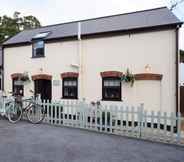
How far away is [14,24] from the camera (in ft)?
105

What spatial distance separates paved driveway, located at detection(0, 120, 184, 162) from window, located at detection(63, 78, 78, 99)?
4430 millimetres

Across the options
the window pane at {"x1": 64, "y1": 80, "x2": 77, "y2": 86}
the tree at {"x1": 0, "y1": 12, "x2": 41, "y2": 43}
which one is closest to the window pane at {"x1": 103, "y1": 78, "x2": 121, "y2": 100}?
the window pane at {"x1": 64, "y1": 80, "x2": 77, "y2": 86}

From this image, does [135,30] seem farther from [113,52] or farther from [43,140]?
[43,140]

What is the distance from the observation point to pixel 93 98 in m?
11.7

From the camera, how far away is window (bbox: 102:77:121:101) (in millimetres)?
10938

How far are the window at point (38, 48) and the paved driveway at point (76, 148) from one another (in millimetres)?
6612

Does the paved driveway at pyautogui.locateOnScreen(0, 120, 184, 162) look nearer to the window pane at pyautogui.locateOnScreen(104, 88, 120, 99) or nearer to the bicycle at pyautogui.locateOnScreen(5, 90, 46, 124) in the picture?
the bicycle at pyautogui.locateOnScreen(5, 90, 46, 124)

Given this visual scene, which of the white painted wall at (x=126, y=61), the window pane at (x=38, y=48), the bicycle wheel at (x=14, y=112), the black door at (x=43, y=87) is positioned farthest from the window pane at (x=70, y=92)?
the bicycle wheel at (x=14, y=112)

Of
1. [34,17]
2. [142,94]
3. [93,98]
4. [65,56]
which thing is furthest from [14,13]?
[142,94]

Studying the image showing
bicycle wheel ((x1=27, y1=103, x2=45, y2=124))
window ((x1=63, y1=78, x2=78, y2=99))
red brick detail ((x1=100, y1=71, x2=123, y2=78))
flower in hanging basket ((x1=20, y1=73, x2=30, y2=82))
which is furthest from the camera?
flower in hanging basket ((x1=20, y1=73, x2=30, y2=82))

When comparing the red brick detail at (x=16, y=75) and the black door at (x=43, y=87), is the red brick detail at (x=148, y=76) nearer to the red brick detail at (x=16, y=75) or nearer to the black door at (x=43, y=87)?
the black door at (x=43, y=87)

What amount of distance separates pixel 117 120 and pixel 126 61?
3641 mm

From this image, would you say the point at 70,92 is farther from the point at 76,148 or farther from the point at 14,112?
the point at 76,148

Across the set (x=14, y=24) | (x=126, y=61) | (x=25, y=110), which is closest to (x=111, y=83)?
(x=126, y=61)
